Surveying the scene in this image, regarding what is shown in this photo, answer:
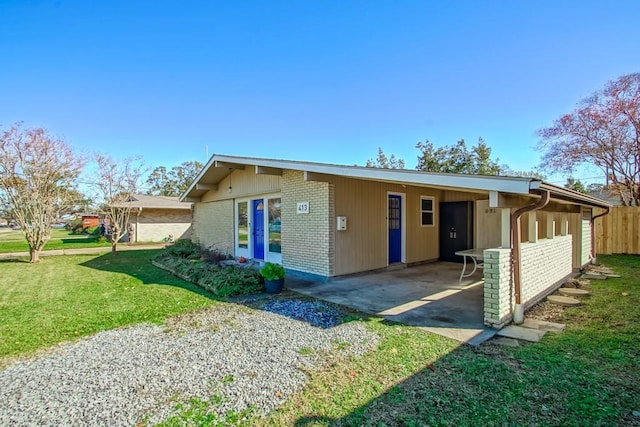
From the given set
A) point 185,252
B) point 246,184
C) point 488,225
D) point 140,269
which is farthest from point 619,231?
point 140,269

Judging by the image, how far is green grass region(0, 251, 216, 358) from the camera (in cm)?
444

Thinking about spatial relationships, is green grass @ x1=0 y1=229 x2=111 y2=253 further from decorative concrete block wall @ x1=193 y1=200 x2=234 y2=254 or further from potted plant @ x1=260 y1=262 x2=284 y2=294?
potted plant @ x1=260 y1=262 x2=284 y2=294

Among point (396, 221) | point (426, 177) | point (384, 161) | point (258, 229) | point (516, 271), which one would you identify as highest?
point (384, 161)

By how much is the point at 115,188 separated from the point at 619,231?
70.3 feet

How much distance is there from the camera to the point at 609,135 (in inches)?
611

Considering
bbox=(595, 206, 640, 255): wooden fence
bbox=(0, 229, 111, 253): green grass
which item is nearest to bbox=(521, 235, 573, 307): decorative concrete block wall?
bbox=(595, 206, 640, 255): wooden fence

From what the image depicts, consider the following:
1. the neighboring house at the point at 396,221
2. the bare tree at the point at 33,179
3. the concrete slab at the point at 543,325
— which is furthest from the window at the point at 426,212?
the bare tree at the point at 33,179

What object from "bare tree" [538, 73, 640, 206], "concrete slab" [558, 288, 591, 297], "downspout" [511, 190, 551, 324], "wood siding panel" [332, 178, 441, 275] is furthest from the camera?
"bare tree" [538, 73, 640, 206]

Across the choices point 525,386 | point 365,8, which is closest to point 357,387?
point 525,386

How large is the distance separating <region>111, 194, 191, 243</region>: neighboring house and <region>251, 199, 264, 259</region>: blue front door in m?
11.0

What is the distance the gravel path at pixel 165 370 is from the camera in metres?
2.58

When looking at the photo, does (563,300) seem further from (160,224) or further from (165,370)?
(160,224)

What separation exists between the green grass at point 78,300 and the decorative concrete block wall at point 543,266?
5.43 m

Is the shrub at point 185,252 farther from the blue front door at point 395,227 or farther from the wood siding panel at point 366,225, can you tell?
the blue front door at point 395,227
